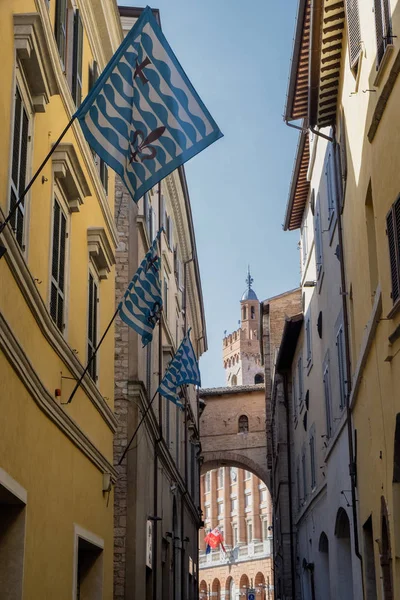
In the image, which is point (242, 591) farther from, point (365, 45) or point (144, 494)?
point (365, 45)

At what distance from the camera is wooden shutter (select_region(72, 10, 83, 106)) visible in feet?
39.5

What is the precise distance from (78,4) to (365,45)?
12.5 ft

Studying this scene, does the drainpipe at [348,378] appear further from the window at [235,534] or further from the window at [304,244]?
the window at [235,534]

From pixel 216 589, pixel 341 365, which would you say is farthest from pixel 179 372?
pixel 216 589

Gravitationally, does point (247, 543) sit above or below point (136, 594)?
above

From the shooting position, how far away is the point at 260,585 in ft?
252

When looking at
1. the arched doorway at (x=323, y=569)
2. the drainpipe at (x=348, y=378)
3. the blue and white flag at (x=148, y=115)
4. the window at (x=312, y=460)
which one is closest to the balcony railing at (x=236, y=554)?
the window at (x=312, y=460)

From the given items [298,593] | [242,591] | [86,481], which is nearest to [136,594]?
[86,481]

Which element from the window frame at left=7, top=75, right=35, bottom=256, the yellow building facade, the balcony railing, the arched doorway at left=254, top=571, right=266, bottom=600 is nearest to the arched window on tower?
the balcony railing

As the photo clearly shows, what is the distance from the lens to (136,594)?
17.4 meters

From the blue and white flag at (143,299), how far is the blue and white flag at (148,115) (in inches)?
191

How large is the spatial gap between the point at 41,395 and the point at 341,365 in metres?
8.56

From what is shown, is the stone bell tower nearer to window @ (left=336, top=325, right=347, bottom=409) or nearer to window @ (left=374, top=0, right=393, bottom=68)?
window @ (left=336, top=325, right=347, bottom=409)

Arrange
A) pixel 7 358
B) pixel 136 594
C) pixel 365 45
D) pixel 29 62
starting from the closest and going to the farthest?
pixel 7 358 < pixel 29 62 < pixel 365 45 < pixel 136 594
